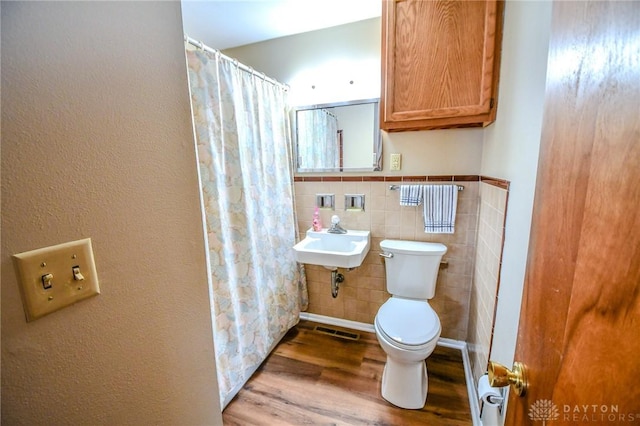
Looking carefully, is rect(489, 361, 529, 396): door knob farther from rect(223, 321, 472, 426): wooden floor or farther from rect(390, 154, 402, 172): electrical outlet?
rect(390, 154, 402, 172): electrical outlet

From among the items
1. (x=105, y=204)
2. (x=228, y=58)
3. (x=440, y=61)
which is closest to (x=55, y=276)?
(x=105, y=204)

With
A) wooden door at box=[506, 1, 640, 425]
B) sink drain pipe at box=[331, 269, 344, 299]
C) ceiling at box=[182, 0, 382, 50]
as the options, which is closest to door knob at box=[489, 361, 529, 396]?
wooden door at box=[506, 1, 640, 425]

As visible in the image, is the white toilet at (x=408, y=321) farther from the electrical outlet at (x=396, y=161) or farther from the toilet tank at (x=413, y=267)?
the electrical outlet at (x=396, y=161)

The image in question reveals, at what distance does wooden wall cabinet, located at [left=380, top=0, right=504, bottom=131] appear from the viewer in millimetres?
1343

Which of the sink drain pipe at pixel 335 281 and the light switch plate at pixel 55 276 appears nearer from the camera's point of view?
the light switch plate at pixel 55 276

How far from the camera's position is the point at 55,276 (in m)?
0.43

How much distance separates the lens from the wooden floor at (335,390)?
1.41m

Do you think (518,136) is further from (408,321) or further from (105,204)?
(105,204)

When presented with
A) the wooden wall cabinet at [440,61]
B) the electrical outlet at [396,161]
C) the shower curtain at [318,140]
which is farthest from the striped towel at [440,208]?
the shower curtain at [318,140]

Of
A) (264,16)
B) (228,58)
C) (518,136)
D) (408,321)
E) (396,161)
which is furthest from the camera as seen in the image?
(396,161)

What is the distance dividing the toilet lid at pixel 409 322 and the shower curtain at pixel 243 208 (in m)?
0.80

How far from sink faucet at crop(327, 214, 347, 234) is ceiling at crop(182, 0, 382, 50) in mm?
1369

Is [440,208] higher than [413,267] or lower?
higher

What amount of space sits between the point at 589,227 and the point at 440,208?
1.43 m
